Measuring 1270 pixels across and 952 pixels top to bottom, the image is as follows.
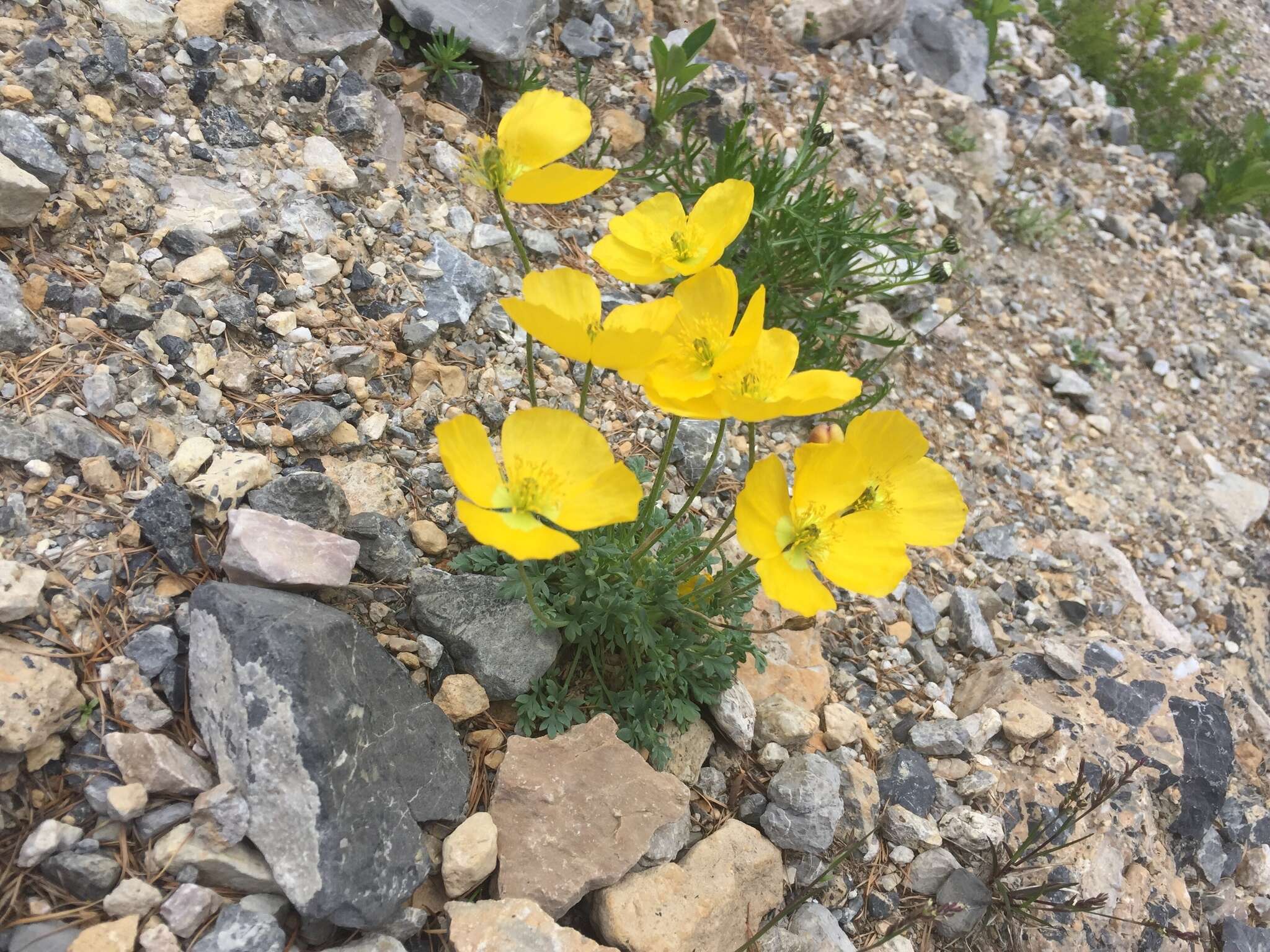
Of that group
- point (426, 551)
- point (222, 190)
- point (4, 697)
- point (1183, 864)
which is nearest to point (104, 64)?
point (222, 190)

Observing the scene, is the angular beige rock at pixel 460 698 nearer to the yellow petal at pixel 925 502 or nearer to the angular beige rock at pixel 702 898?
the angular beige rock at pixel 702 898

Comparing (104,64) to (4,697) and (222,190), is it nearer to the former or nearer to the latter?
(222,190)

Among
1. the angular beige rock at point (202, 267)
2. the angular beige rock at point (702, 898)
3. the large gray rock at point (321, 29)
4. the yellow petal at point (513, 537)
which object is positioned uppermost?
the yellow petal at point (513, 537)

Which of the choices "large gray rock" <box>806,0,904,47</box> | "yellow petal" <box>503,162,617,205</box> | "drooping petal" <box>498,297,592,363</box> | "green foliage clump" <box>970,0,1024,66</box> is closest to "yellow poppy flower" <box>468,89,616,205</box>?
"yellow petal" <box>503,162,617,205</box>

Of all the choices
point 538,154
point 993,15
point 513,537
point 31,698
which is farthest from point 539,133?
point 993,15

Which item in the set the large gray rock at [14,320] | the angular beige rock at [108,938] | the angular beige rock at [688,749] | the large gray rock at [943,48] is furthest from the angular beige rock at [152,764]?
the large gray rock at [943,48]

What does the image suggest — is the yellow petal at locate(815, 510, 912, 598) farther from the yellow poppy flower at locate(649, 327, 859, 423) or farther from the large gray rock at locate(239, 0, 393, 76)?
the large gray rock at locate(239, 0, 393, 76)

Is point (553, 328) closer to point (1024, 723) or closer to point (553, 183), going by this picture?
point (553, 183)

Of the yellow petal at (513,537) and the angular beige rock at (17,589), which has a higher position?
the yellow petal at (513,537)
